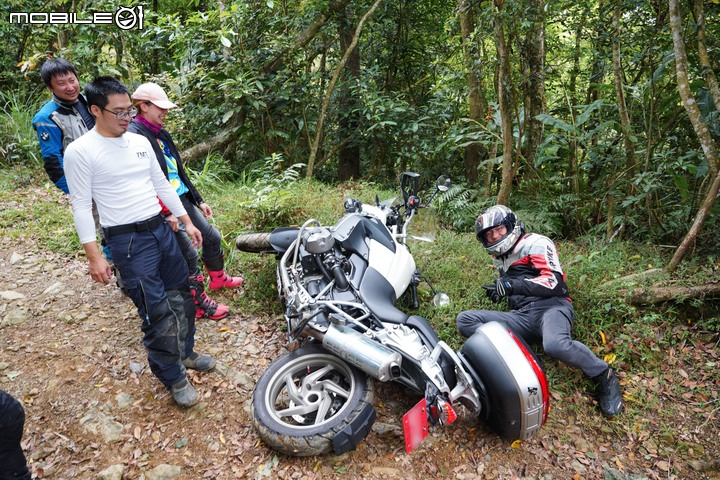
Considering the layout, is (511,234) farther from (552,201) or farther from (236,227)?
(236,227)

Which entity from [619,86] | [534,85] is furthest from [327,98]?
[619,86]

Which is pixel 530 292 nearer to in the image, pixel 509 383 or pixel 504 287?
pixel 504 287

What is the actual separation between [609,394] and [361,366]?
2.04 metres

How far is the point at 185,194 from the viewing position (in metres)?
3.90

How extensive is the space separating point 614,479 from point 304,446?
208 centimetres

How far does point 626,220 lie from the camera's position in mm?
5312

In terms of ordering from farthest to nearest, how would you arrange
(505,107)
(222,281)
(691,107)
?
(505,107) → (222,281) → (691,107)

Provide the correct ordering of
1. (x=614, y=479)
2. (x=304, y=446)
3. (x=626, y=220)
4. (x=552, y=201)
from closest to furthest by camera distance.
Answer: (x=304, y=446) → (x=614, y=479) → (x=626, y=220) → (x=552, y=201)

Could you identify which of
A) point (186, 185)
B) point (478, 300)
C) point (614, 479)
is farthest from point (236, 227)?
point (614, 479)

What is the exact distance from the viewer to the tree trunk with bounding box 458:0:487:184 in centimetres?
571

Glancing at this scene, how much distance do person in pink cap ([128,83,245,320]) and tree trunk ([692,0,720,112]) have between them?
15.5ft

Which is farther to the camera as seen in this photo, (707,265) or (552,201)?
(552,201)

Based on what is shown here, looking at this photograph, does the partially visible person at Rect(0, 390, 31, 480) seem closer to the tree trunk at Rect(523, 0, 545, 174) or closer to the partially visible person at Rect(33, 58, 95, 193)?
the partially visible person at Rect(33, 58, 95, 193)

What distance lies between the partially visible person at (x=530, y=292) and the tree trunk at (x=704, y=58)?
2151 mm
